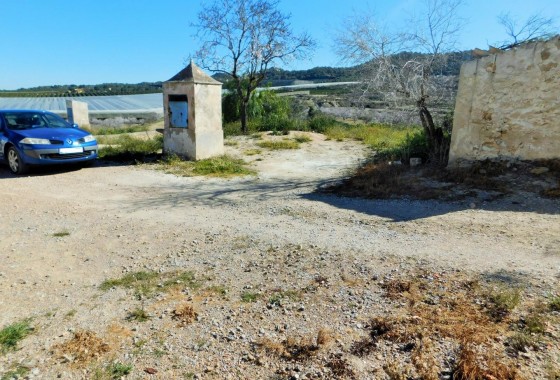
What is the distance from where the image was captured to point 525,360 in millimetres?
2582

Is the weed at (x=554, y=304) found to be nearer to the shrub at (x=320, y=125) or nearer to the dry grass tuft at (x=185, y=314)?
the dry grass tuft at (x=185, y=314)

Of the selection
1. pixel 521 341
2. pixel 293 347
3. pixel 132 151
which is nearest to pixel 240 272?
pixel 293 347

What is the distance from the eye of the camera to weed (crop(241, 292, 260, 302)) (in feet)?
11.6

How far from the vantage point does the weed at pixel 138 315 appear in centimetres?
325

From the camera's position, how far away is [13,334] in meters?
3.00

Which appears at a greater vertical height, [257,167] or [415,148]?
[415,148]

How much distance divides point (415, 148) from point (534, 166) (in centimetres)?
306

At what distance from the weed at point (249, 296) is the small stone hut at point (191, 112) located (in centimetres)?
760

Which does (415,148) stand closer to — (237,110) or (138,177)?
(138,177)

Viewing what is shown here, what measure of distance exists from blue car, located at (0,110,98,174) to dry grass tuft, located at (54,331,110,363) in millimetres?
7261

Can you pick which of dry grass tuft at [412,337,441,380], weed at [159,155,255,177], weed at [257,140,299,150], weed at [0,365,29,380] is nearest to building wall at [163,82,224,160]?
weed at [159,155,255,177]

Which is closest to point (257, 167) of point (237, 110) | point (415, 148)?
point (415, 148)

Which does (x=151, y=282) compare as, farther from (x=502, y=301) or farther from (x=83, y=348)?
(x=502, y=301)

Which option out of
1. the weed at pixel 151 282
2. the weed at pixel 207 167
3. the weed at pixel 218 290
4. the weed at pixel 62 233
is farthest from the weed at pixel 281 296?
the weed at pixel 207 167
